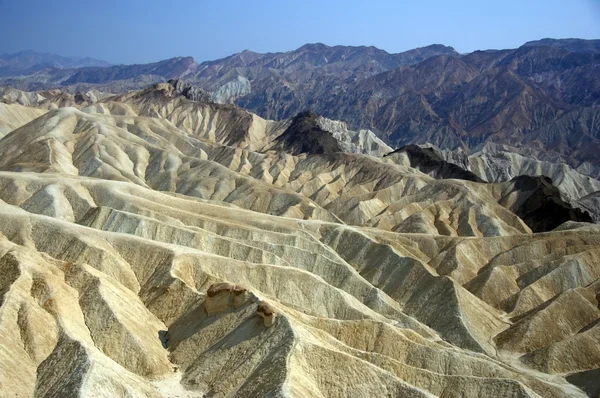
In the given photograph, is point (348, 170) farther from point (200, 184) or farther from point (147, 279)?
point (147, 279)

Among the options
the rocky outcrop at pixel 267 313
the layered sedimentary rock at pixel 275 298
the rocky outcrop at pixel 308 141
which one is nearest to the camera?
the layered sedimentary rock at pixel 275 298

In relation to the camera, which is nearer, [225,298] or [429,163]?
[225,298]

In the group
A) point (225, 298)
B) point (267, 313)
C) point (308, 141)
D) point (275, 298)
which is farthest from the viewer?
point (308, 141)

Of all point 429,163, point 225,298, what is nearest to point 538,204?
point 429,163

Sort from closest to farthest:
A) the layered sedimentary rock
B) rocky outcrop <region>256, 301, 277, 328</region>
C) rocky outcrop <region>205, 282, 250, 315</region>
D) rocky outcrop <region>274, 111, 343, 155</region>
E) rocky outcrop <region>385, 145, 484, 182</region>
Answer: the layered sedimentary rock → rocky outcrop <region>256, 301, 277, 328</region> → rocky outcrop <region>205, 282, 250, 315</region> → rocky outcrop <region>385, 145, 484, 182</region> → rocky outcrop <region>274, 111, 343, 155</region>

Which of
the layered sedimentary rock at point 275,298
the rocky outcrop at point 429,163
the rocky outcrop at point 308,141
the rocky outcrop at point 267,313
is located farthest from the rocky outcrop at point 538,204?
the rocky outcrop at point 267,313

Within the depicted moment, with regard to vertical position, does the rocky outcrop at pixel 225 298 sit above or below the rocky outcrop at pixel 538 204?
above

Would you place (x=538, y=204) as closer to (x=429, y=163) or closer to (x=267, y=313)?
(x=429, y=163)

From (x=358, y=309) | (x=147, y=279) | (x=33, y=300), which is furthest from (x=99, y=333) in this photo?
(x=358, y=309)

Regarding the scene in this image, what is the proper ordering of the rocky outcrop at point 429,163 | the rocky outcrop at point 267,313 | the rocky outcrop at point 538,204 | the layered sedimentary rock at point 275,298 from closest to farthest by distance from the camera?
the layered sedimentary rock at point 275,298 < the rocky outcrop at point 267,313 < the rocky outcrop at point 538,204 < the rocky outcrop at point 429,163

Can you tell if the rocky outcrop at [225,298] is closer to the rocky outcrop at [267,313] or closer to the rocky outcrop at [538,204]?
the rocky outcrop at [267,313]

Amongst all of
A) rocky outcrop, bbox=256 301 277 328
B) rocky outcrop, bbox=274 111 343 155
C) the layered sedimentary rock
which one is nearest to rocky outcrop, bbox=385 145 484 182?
rocky outcrop, bbox=274 111 343 155

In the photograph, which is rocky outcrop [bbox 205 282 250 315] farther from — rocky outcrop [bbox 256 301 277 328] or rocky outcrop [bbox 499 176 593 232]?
rocky outcrop [bbox 499 176 593 232]
